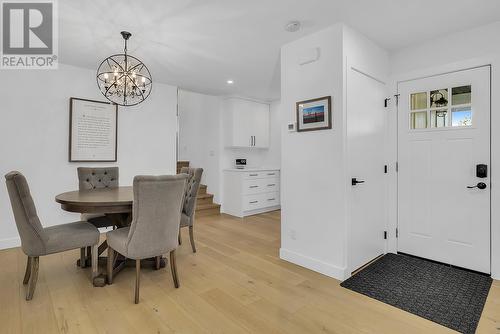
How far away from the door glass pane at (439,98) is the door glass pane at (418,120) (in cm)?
12

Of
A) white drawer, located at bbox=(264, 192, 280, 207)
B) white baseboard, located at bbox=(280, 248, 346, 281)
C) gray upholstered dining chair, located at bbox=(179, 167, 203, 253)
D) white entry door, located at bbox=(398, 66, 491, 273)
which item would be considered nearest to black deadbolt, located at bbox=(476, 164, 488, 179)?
white entry door, located at bbox=(398, 66, 491, 273)

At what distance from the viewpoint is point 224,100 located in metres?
5.54

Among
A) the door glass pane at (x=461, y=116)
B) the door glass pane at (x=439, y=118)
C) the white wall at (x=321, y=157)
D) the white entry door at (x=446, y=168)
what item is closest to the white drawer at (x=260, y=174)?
the white wall at (x=321, y=157)

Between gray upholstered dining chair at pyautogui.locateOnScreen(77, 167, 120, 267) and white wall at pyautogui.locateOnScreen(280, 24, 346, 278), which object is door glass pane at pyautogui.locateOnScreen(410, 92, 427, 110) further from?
gray upholstered dining chair at pyautogui.locateOnScreen(77, 167, 120, 267)

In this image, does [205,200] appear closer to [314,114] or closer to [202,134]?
[202,134]

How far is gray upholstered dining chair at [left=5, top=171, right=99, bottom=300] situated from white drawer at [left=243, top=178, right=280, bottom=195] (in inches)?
123

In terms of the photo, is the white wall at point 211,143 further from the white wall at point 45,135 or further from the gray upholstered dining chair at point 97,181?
the gray upholstered dining chair at point 97,181

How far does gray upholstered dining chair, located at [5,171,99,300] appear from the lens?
2.00 meters

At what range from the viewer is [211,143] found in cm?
567

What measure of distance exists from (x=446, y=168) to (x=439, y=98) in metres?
0.75

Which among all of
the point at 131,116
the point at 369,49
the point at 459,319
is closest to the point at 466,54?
the point at 369,49

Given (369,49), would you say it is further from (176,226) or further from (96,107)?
(96,107)

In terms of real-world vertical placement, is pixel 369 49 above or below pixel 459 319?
above

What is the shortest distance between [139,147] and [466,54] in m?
4.34
